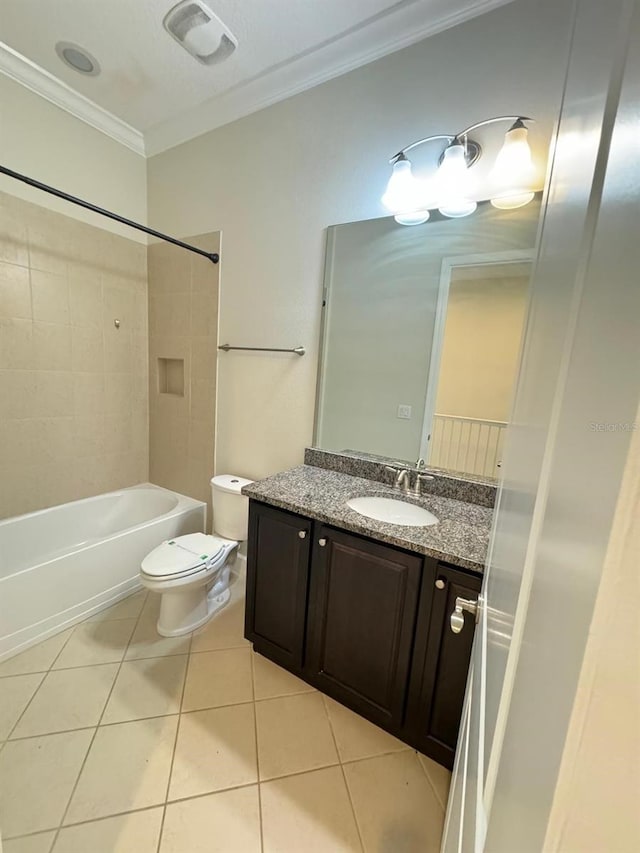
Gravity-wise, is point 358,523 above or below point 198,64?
below

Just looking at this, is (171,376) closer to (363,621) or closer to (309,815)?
(363,621)

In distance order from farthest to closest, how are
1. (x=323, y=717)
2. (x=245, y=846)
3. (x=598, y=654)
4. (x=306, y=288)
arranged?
1. (x=306, y=288)
2. (x=323, y=717)
3. (x=245, y=846)
4. (x=598, y=654)

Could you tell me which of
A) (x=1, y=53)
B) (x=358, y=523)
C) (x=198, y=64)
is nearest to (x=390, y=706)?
(x=358, y=523)

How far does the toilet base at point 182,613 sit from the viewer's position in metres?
1.83

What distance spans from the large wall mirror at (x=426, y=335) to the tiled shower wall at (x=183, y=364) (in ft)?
2.83

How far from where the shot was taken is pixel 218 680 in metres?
1.58

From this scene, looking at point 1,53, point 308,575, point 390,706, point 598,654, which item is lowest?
point 390,706

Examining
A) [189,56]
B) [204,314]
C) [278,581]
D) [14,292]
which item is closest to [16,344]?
[14,292]

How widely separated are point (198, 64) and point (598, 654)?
2604 mm

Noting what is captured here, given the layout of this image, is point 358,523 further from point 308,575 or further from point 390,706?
point 390,706

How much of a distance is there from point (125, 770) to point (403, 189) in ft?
8.06

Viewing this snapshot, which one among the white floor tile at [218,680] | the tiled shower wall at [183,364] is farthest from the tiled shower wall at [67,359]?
the white floor tile at [218,680]

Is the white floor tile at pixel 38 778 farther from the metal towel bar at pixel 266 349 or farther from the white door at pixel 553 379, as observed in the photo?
the metal towel bar at pixel 266 349

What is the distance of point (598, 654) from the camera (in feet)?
0.57
